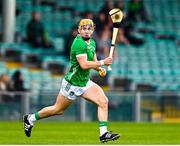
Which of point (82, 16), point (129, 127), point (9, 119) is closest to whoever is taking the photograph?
point (129, 127)

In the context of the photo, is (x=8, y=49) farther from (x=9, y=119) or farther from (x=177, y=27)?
(x=177, y=27)

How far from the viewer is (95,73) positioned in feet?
96.2

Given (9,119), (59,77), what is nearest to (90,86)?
(9,119)

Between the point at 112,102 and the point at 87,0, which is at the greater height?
the point at 87,0

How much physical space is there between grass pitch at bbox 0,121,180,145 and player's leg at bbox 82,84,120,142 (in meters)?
0.36

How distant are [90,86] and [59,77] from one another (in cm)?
1358

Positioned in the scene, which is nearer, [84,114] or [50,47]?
[84,114]

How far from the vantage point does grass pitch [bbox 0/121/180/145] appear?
16531 mm

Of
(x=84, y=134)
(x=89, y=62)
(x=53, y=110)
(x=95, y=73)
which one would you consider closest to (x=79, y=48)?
(x=89, y=62)

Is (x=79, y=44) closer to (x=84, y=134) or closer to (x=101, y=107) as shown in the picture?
(x=101, y=107)

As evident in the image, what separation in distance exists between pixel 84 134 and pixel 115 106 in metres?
6.72

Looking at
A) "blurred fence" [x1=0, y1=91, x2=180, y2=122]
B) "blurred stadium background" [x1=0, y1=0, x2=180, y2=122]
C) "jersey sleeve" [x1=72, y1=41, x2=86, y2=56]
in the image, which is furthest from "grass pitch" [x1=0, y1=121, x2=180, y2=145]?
"jersey sleeve" [x1=72, y1=41, x2=86, y2=56]

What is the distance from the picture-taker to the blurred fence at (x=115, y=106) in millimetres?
25344

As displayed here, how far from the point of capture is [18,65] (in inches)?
1179
